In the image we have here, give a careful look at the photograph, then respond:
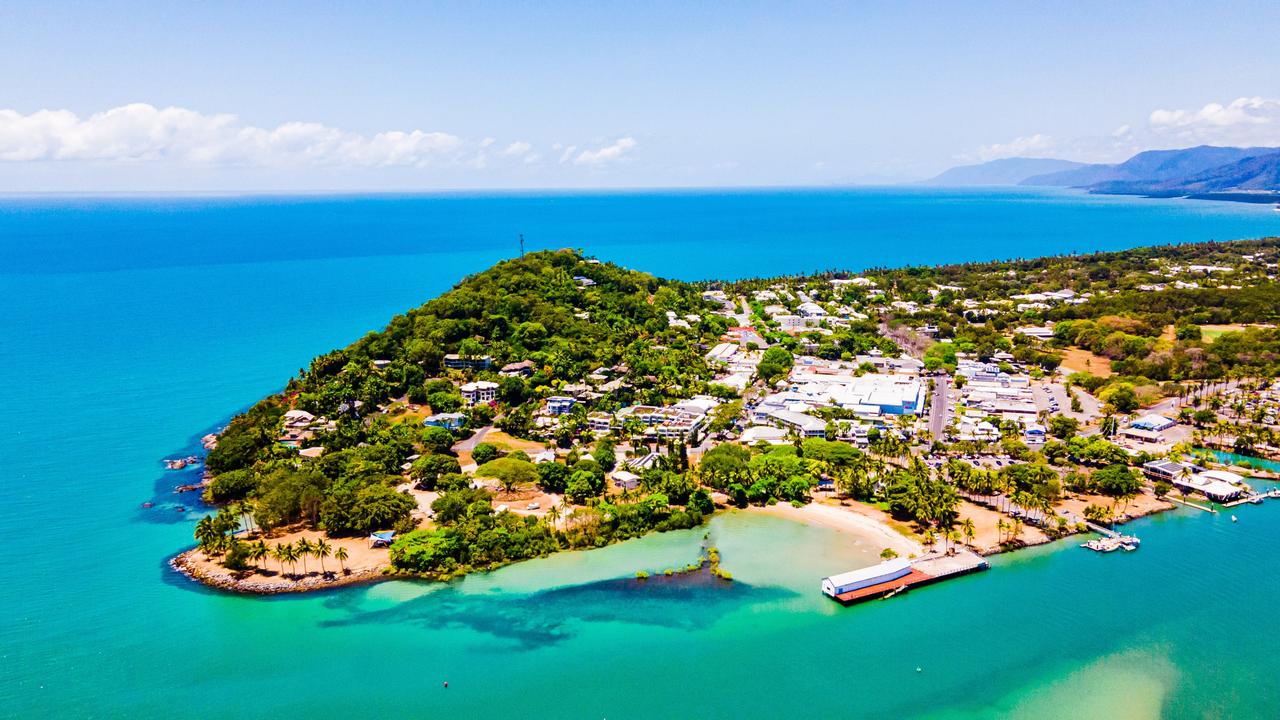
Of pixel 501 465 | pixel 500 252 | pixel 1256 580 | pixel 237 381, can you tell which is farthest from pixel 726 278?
pixel 1256 580

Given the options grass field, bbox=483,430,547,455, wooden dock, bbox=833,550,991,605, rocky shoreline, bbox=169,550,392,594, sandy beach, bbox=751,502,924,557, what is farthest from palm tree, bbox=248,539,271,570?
wooden dock, bbox=833,550,991,605

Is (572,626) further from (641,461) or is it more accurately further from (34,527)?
(34,527)

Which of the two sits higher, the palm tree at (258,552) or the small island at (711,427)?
the small island at (711,427)

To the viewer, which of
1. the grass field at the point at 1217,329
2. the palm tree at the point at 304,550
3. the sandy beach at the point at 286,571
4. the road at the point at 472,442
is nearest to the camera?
the sandy beach at the point at 286,571

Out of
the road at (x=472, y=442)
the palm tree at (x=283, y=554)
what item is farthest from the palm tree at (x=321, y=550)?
the road at (x=472, y=442)

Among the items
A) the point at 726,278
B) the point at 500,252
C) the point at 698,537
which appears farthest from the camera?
the point at 500,252

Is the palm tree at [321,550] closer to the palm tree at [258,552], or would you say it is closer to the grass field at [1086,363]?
the palm tree at [258,552]

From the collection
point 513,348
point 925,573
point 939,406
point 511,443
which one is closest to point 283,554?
point 511,443

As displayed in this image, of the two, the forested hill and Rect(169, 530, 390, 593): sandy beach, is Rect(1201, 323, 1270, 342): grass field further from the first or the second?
Rect(169, 530, 390, 593): sandy beach
